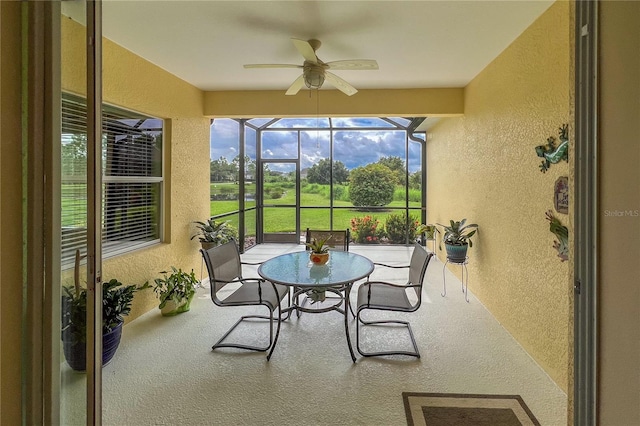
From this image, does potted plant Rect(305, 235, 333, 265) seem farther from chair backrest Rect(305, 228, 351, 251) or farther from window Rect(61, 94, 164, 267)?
window Rect(61, 94, 164, 267)

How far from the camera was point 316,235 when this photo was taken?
359cm

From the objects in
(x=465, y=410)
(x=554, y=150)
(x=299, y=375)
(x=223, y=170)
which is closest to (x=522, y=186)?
(x=554, y=150)

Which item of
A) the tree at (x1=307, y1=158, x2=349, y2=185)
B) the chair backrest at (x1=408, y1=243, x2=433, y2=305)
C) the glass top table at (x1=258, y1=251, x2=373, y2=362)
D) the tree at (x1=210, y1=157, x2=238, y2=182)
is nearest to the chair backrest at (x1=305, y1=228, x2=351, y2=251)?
the glass top table at (x1=258, y1=251, x2=373, y2=362)

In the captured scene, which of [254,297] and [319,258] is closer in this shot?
[254,297]

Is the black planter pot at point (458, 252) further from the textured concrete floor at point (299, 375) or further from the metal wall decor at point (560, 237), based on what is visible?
the metal wall decor at point (560, 237)

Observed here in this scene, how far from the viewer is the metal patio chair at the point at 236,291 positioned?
2479 millimetres

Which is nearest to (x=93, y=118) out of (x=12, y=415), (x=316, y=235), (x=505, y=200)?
(x=12, y=415)

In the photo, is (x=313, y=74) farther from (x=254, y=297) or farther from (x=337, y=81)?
(x=254, y=297)

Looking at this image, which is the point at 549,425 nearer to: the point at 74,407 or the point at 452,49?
the point at 74,407

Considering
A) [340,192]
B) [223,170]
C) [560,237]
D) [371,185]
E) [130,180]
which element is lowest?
[560,237]

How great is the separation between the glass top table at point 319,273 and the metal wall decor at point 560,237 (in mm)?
1282

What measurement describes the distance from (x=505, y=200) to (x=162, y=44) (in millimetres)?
3358

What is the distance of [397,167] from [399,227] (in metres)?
1.33

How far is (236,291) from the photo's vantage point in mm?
2734
